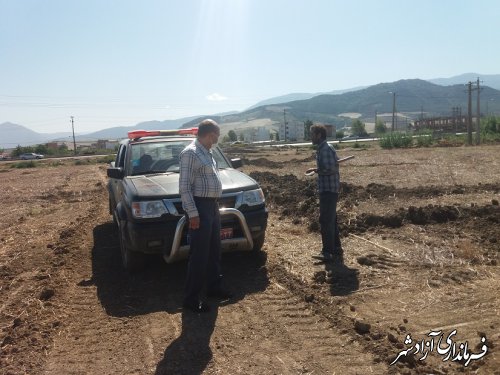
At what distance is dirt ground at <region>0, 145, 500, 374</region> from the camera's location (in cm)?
359

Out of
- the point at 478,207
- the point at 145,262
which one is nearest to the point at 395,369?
the point at 145,262

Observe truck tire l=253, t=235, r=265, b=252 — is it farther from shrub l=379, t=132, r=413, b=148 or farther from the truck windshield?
shrub l=379, t=132, r=413, b=148

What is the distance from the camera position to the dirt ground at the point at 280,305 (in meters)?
3.59

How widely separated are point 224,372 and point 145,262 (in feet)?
8.67

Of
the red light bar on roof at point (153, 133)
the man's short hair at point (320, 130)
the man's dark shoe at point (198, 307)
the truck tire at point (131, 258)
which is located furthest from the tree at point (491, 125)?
the man's dark shoe at point (198, 307)

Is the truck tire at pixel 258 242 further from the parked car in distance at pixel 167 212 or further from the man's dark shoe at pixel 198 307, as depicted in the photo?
the man's dark shoe at pixel 198 307

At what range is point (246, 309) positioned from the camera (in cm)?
462

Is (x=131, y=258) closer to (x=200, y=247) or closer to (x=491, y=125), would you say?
(x=200, y=247)

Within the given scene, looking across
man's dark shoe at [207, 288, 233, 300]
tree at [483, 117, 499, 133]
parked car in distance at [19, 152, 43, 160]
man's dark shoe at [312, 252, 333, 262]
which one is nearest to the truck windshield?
man's dark shoe at [312, 252, 333, 262]

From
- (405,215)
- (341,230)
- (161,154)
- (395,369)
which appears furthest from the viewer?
(405,215)

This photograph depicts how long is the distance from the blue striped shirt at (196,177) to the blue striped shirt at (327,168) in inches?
81.2

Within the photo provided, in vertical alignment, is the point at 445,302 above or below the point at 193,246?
below

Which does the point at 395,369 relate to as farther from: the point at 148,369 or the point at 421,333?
the point at 148,369

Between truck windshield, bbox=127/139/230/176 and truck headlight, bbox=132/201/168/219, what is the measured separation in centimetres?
125
